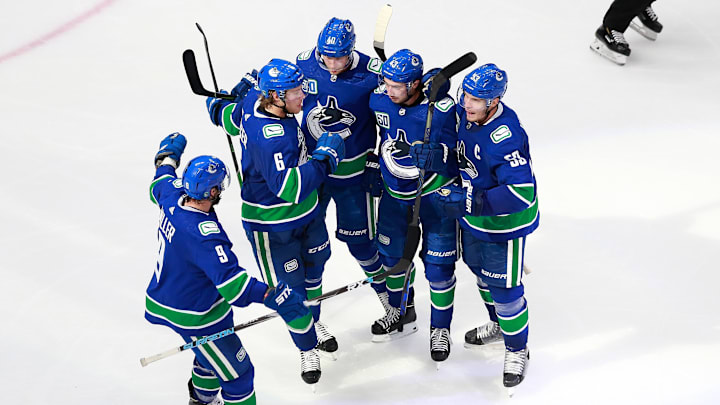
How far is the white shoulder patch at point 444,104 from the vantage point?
137 inches

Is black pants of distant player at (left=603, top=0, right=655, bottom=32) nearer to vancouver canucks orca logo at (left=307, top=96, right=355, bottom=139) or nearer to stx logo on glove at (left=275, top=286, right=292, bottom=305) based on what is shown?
vancouver canucks orca logo at (left=307, top=96, right=355, bottom=139)

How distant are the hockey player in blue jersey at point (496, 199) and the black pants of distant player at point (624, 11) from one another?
2.88m

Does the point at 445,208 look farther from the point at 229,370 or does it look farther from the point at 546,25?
the point at 546,25

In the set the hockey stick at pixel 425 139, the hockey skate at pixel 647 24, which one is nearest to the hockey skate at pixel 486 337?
the hockey stick at pixel 425 139

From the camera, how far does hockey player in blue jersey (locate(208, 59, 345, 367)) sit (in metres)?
3.33

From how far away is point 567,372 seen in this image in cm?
376

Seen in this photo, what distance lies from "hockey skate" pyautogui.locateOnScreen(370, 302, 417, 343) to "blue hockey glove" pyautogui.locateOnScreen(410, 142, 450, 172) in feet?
2.99

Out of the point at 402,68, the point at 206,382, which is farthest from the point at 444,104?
the point at 206,382

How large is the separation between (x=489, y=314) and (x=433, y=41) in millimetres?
2810

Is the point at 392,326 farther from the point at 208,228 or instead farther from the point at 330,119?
the point at 208,228

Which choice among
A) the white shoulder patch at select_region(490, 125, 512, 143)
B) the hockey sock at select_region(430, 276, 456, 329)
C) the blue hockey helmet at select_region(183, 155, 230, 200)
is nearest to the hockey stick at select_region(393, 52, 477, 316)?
the hockey sock at select_region(430, 276, 456, 329)

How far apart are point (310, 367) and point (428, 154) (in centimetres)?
108

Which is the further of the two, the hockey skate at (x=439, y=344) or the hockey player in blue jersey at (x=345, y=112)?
the hockey skate at (x=439, y=344)

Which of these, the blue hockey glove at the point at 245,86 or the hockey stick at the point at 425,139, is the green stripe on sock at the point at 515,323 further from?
the blue hockey glove at the point at 245,86
